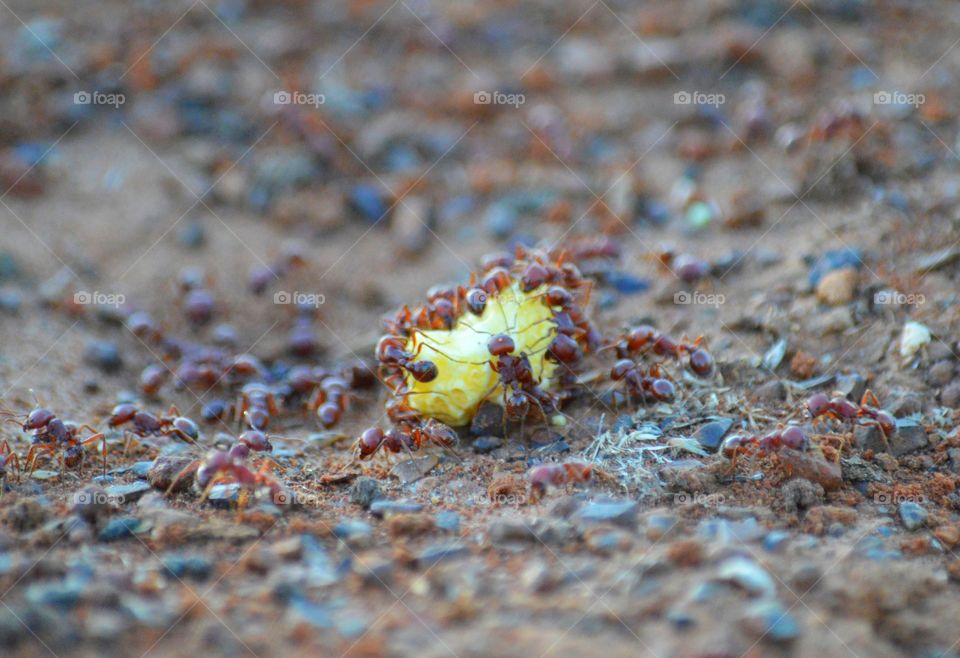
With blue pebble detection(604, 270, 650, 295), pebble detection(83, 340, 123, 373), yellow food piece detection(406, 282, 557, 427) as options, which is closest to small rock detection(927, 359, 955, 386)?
blue pebble detection(604, 270, 650, 295)

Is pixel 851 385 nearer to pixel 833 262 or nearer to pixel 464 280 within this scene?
pixel 833 262

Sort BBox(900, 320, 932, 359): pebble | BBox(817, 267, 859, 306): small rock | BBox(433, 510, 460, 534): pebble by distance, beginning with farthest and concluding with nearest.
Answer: BBox(817, 267, 859, 306): small rock, BBox(900, 320, 932, 359): pebble, BBox(433, 510, 460, 534): pebble

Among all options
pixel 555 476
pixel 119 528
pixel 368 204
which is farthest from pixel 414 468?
pixel 368 204

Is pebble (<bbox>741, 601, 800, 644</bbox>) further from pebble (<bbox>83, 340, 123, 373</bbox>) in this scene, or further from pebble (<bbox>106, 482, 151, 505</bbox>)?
pebble (<bbox>83, 340, 123, 373</bbox>)

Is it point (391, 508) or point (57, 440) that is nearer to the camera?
point (391, 508)

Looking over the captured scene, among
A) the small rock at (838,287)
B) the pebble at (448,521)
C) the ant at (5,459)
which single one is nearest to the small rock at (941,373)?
the small rock at (838,287)

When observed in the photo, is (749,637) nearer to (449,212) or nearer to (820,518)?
(820,518)
